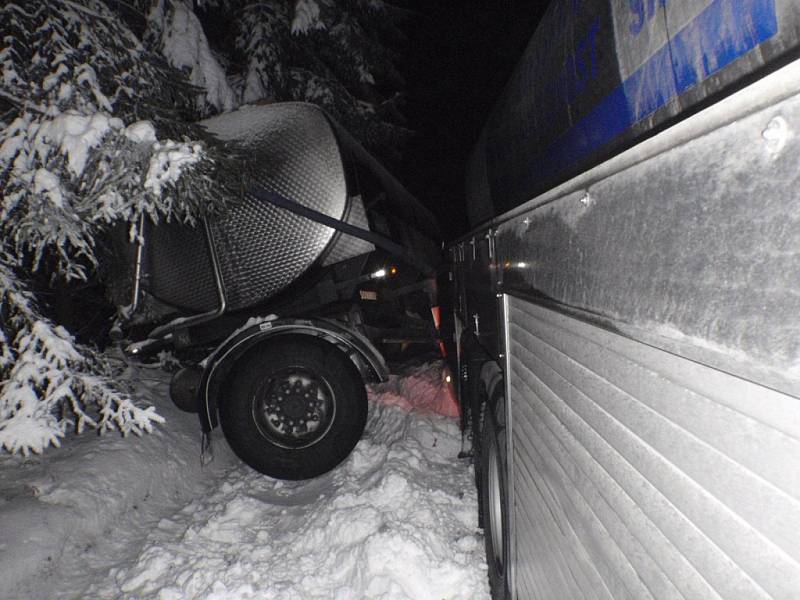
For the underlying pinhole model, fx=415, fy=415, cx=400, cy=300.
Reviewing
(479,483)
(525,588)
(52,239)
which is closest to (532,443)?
(525,588)

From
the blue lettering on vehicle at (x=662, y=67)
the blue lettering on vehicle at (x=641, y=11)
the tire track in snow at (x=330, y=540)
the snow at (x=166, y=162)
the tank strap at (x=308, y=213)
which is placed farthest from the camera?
the tank strap at (x=308, y=213)

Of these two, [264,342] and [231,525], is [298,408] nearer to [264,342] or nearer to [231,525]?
[264,342]

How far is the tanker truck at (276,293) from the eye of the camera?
360 centimetres

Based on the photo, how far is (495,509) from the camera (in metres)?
2.41

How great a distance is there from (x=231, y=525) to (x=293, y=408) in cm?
98

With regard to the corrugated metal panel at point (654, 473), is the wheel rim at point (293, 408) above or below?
below

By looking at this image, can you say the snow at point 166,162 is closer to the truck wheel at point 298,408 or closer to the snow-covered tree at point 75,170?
the snow-covered tree at point 75,170

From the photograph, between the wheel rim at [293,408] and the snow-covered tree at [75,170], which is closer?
the snow-covered tree at [75,170]

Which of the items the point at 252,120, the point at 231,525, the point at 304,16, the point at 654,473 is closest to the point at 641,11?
the point at 654,473

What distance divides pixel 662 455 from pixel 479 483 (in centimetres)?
228

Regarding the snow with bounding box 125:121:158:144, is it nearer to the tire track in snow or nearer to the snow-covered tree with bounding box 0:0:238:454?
the snow-covered tree with bounding box 0:0:238:454

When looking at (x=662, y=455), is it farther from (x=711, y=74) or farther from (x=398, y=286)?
(x=398, y=286)

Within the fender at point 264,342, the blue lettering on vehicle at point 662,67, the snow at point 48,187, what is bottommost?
the fender at point 264,342

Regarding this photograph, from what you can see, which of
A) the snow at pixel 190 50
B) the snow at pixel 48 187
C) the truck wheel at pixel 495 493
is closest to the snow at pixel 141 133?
Answer: the snow at pixel 48 187
